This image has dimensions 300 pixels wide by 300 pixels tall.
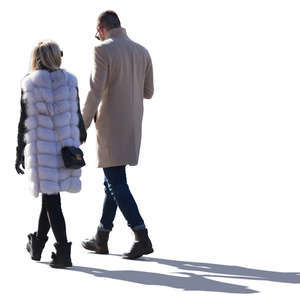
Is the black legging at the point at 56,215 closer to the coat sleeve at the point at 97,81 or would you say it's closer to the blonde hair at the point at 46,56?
the coat sleeve at the point at 97,81

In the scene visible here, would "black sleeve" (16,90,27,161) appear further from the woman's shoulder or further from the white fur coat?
the woman's shoulder

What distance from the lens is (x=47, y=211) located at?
9.47 meters

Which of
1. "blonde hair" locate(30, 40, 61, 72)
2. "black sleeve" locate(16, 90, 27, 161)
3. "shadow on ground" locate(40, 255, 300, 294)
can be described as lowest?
"shadow on ground" locate(40, 255, 300, 294)

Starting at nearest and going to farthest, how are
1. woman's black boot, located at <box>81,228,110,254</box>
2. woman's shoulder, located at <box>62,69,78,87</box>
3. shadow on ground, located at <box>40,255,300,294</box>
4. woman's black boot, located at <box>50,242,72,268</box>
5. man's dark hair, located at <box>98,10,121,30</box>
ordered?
shadow on ground, located at <box>40,255,300,294</box>
woman's shoulder, located at <box>62,69,78,87</box>
woman's black boot, located at <box>50,242,72,268</box>
man's dark hair, located at <box>98,10,121,30</box>
woman's black boot, located at <box>81,228,110,254</box>

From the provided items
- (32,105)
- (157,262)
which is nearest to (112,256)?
(157,262)

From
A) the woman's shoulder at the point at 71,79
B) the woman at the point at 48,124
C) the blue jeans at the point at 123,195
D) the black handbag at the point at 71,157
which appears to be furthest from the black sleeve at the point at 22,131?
the blue jeans at the point at 123,195

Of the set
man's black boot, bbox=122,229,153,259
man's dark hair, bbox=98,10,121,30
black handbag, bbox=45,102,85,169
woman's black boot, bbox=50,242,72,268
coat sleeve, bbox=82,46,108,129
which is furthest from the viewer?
man's dark hair, bbox=98,10,121,30

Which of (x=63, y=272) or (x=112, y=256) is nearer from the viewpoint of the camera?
(x=63, y=272)

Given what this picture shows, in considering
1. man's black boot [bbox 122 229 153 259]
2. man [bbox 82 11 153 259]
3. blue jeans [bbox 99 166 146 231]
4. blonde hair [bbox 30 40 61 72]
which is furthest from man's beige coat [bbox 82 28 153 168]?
man's black boot [bbox 122 229 153 259]

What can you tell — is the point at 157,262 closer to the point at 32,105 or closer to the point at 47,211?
the point at 47,211

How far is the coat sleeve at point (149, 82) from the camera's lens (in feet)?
33.8

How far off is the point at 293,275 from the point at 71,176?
86.7 inches

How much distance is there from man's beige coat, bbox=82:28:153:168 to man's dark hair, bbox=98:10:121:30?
0.19 feet

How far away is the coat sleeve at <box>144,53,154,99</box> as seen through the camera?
33.8 feet
